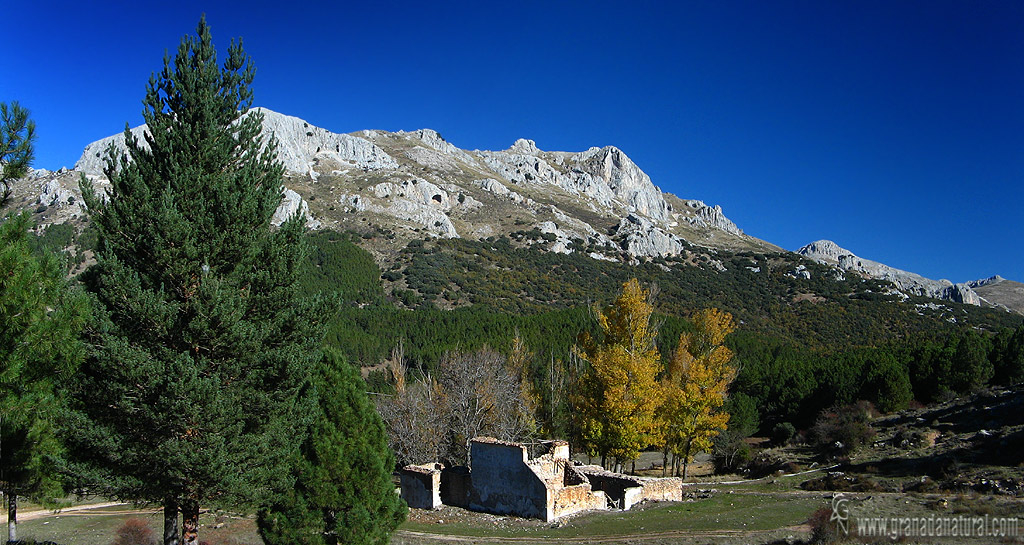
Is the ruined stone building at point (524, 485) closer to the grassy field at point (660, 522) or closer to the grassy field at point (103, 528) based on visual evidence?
the grassy field at point (660, 522)

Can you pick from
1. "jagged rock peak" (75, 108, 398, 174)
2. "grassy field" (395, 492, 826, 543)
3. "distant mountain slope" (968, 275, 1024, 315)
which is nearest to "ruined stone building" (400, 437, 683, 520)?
"grassy field" (395, 492, 826, 543)

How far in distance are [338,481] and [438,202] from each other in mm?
111206

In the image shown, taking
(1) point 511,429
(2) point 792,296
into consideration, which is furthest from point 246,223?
(2) point 792,296

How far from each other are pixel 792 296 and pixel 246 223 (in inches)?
3840

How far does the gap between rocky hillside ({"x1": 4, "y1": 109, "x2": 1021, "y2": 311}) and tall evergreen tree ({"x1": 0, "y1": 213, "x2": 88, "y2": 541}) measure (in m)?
77.7

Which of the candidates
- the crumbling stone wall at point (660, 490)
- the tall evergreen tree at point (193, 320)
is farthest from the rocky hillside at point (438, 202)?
the tall evergreen tree at point (193, 320)

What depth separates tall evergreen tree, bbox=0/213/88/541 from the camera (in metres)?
7.55

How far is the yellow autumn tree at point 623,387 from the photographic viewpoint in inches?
972

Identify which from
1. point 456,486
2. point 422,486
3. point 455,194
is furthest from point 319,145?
point 456,486

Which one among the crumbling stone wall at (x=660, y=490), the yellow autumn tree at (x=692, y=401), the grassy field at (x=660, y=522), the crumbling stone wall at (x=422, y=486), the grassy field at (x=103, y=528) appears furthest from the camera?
the yellow autumn tree at (x=692, y=401)

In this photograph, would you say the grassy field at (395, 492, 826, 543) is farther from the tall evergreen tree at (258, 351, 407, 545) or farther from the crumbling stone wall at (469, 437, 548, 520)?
the tall evergreen tree at (258, 351, 407, 545)

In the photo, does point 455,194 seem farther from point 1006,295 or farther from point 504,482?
point 1006,295

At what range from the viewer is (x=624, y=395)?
2464 cm

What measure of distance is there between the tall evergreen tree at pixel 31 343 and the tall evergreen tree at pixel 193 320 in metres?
0.45
